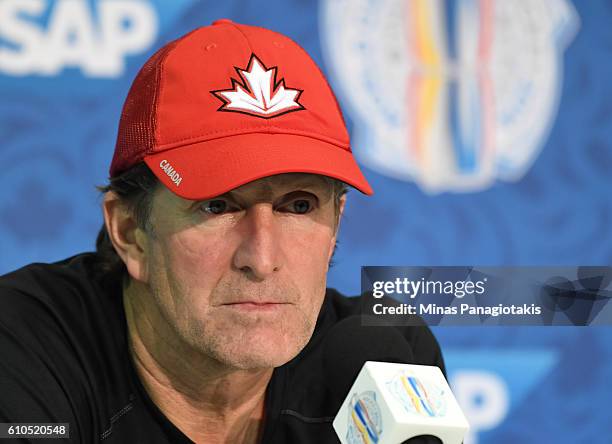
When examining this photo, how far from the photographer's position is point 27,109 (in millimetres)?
1653

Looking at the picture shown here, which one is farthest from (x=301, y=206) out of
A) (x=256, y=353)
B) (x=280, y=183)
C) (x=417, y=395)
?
(x=417, y=395)

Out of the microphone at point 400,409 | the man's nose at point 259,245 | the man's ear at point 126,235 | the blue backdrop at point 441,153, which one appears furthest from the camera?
the blue backdrop at point 441,153

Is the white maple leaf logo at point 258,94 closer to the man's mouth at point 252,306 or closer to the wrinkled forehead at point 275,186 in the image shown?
the wrinkled forehead at point 275,186

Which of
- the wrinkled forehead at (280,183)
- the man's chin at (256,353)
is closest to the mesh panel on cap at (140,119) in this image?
the wrinkled forehead at (280,183)

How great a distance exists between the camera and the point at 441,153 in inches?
68.9

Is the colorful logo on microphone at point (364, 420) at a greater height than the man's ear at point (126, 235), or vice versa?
the man's ear at point (126, 235)

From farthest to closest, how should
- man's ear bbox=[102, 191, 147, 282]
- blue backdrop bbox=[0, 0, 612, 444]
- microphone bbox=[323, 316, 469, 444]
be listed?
1. blue backdrop bbox=[0, 0, 612, 444]
2. man's ear bbox=[102, 191, 147, 282]
3. microphone bbox=[323, 316, 469, 444]

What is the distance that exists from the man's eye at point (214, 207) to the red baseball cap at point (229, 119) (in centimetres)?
4

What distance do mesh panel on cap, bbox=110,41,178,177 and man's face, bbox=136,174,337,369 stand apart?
0.06 metres

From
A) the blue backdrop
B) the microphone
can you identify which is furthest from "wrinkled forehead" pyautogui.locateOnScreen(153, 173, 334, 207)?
the blue backdrop

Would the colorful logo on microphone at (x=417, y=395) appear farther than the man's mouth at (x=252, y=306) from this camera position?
No

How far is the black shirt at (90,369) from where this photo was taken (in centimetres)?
91

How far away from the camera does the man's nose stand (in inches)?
34.9

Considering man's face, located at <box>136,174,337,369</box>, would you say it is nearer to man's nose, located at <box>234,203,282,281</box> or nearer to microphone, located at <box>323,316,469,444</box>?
man's nose, located at <box>234,203,282,281</box>
